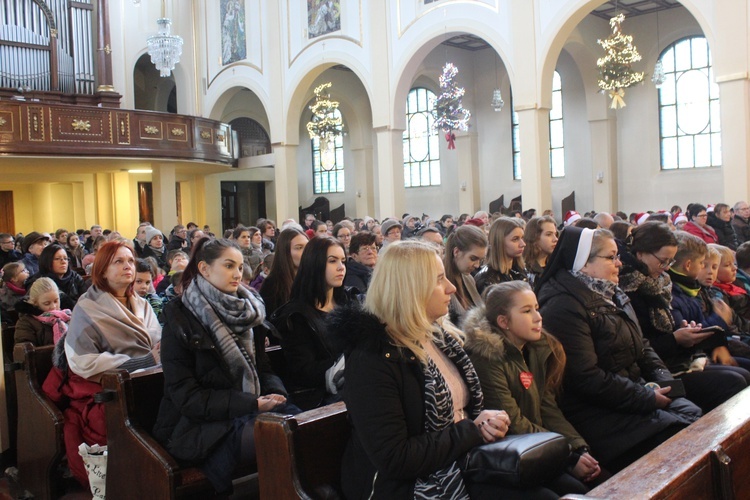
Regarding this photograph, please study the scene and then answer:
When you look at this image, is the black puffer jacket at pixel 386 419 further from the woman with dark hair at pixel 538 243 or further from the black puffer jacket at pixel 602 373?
the woman with dark hair at pixel 538 243

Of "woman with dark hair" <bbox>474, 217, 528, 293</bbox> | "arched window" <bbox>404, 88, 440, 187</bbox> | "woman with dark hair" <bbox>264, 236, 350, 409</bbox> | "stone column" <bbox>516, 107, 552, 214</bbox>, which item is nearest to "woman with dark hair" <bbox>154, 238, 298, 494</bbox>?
"woman with dark hair" <bbox>264, 236, 350, 409</bbox>

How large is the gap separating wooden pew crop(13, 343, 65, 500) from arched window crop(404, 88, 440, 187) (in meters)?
17.5

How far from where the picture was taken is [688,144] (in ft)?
54.9

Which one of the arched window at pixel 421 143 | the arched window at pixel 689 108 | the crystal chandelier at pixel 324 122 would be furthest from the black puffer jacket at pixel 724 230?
the arched window at pixel 421 143

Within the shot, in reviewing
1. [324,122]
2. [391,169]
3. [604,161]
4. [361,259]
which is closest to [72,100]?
[324,122]

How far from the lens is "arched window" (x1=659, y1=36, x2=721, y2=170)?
16250mm

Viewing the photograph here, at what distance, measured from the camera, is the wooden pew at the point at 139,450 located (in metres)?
3.11

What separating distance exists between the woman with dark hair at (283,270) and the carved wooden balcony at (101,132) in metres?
11.0

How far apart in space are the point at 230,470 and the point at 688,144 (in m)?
16.2

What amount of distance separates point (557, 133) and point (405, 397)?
57.7 feet

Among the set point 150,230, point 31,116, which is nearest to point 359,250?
point 150,230

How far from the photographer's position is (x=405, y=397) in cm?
231

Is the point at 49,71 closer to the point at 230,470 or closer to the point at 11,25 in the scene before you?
the point at 11,25

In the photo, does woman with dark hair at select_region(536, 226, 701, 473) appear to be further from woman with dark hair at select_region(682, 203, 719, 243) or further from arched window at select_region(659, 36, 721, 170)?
arched window at select_region(659, 36, 721, 170)
